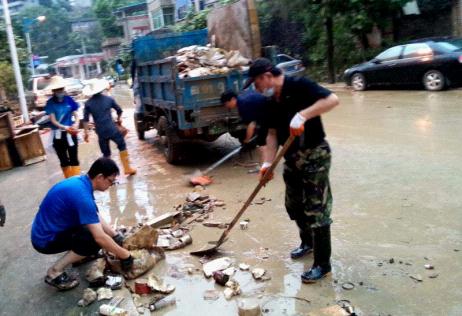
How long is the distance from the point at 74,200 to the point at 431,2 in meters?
16.8

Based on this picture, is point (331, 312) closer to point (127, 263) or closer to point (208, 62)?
point (127, 263)

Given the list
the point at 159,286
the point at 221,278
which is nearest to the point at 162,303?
the point at 159,286

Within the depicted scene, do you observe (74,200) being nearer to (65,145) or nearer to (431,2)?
(65,145)

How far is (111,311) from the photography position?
3385 mm

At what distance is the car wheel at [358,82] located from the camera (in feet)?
46.4

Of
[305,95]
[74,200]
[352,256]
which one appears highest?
[305,95]

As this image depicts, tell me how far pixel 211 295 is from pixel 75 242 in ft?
4.13

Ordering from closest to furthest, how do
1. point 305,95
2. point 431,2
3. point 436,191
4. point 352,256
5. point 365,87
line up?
point 305,95, point 352,256, point 436,191, point 365,87, point 431,2

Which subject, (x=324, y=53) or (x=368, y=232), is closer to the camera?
(x=368, y=232)

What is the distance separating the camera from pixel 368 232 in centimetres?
432

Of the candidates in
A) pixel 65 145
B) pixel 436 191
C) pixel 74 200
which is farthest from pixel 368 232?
pixel 65 145

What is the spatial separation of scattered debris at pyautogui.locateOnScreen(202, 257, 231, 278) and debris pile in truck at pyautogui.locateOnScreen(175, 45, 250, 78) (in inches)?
142

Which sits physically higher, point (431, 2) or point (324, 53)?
point (431, 2)

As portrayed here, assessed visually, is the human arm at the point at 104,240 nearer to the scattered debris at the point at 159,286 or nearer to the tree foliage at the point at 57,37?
the scattered debris at the point at 159,286
